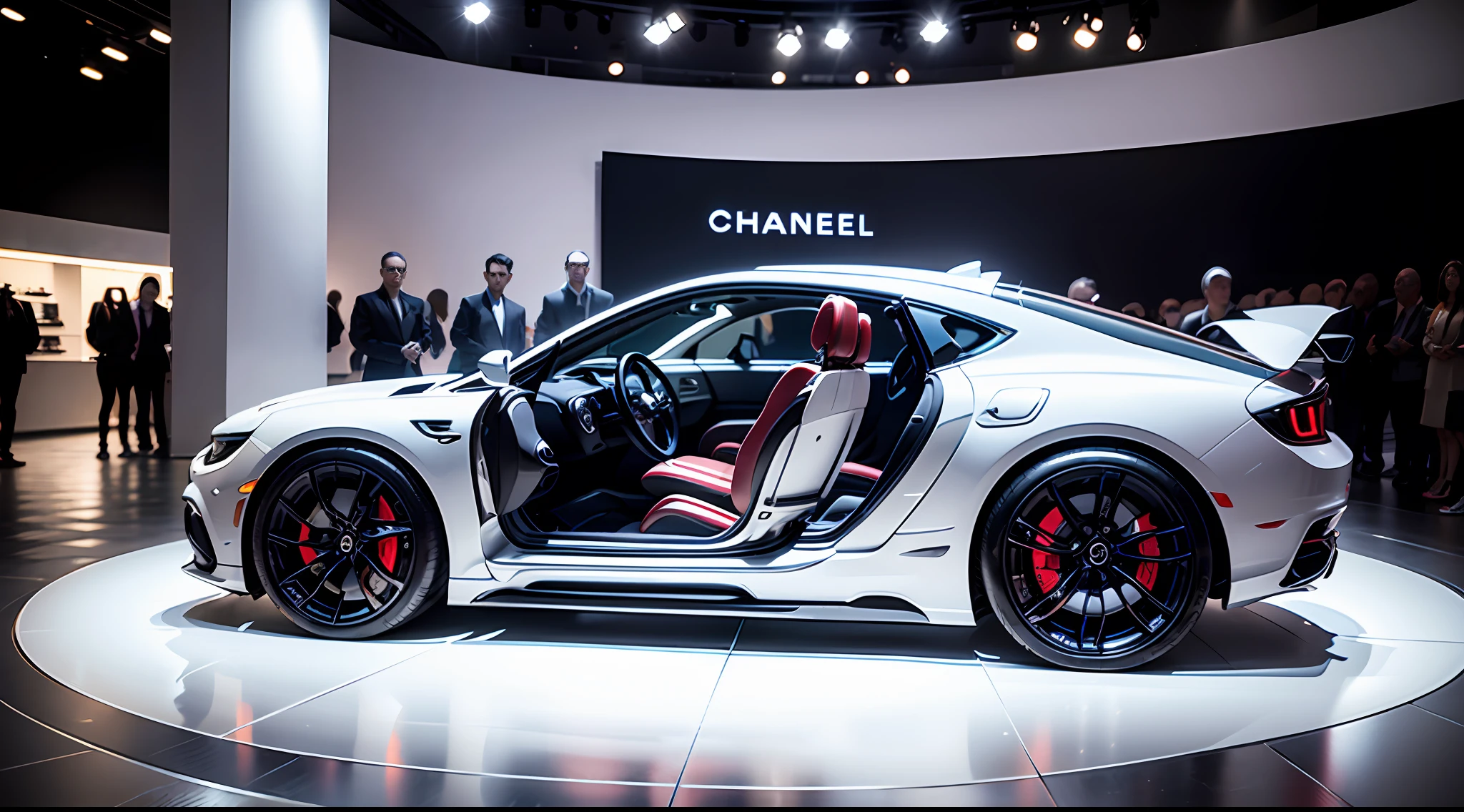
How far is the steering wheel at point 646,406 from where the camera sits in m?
3.46

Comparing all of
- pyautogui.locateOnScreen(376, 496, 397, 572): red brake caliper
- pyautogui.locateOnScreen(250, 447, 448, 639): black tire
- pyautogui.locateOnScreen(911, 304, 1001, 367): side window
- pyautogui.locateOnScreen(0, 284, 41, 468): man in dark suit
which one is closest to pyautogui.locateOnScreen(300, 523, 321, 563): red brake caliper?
pyautogui.locateOnScreen(250, 447, 448, 639): black tire

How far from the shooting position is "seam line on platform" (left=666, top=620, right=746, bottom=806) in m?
1.98

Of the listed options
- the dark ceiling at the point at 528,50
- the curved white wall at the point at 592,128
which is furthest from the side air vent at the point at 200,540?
the dark ceiling at the point at 528,50

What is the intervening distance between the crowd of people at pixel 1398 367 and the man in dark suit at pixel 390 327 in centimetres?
449

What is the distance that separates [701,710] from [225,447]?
6.25ft

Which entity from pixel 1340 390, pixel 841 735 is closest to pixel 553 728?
pixel 841 735

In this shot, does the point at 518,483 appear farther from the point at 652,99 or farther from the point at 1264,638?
the point at 652,99

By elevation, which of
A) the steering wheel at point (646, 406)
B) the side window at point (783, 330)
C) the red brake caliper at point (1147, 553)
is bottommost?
the red brake caliper at point (1147, 553)

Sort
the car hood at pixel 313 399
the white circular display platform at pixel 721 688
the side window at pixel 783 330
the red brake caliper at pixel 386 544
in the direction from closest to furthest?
the white circular display platform at pixel 721 688
the red brake caliper at pixel 386 544
the car hood at pixel 313 399
the side window at pixel 783 330

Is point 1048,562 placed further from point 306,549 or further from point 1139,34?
point 1139,34

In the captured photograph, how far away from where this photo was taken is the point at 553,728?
2.32 metres

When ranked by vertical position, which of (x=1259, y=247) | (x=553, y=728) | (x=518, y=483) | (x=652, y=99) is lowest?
(x=553, y=728)

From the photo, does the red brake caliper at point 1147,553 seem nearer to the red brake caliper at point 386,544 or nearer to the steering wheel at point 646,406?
the steering wheel at point 646,406

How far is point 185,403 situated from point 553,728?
6392mm
